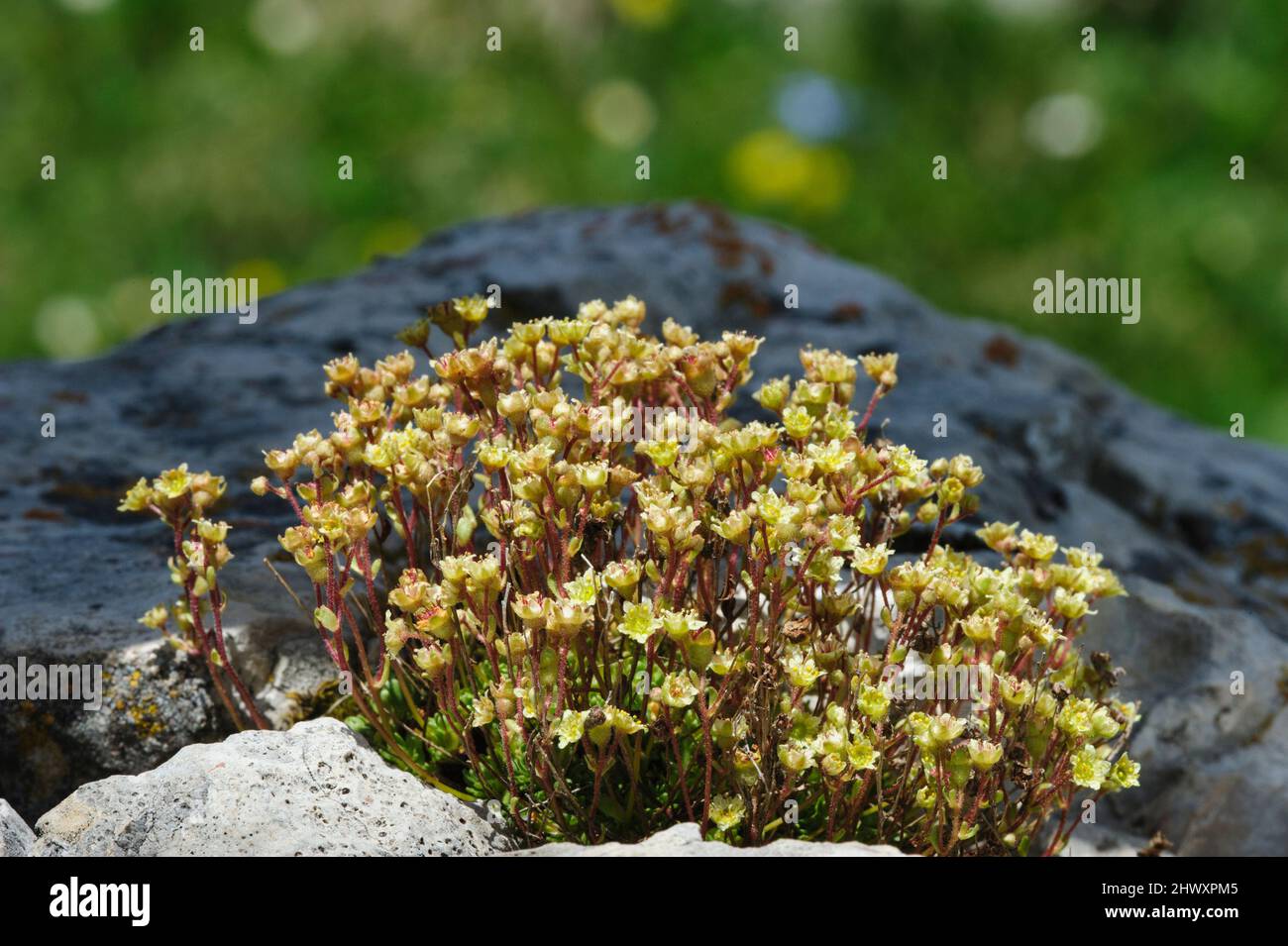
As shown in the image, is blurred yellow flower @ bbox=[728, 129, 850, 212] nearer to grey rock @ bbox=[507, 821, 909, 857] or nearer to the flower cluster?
the flower cluster

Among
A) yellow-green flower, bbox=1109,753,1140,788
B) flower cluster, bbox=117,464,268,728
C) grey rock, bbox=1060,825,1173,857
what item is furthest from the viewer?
grey rock, bbox=1060,825,1173,857

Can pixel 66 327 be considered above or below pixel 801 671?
above

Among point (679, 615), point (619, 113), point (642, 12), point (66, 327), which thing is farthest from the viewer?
point (642, 12)

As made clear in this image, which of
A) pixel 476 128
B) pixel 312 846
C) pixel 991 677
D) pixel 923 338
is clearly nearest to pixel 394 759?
pixel 312 846

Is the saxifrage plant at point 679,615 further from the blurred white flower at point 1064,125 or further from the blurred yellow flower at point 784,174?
the blurred white flower at point 1064,125

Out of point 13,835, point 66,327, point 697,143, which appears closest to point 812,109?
point 697,143

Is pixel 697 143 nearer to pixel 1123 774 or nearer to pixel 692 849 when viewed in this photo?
pixel 1123 774

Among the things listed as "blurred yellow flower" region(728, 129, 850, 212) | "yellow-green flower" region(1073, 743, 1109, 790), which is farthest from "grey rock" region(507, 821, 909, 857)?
"blurred yellow flower" region(728, 129, 850, 212)

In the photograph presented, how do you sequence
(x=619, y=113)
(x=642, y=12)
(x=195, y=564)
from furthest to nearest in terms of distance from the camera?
(x=642, y=12)
(x=619, y=113)
(x=195, y=564)
